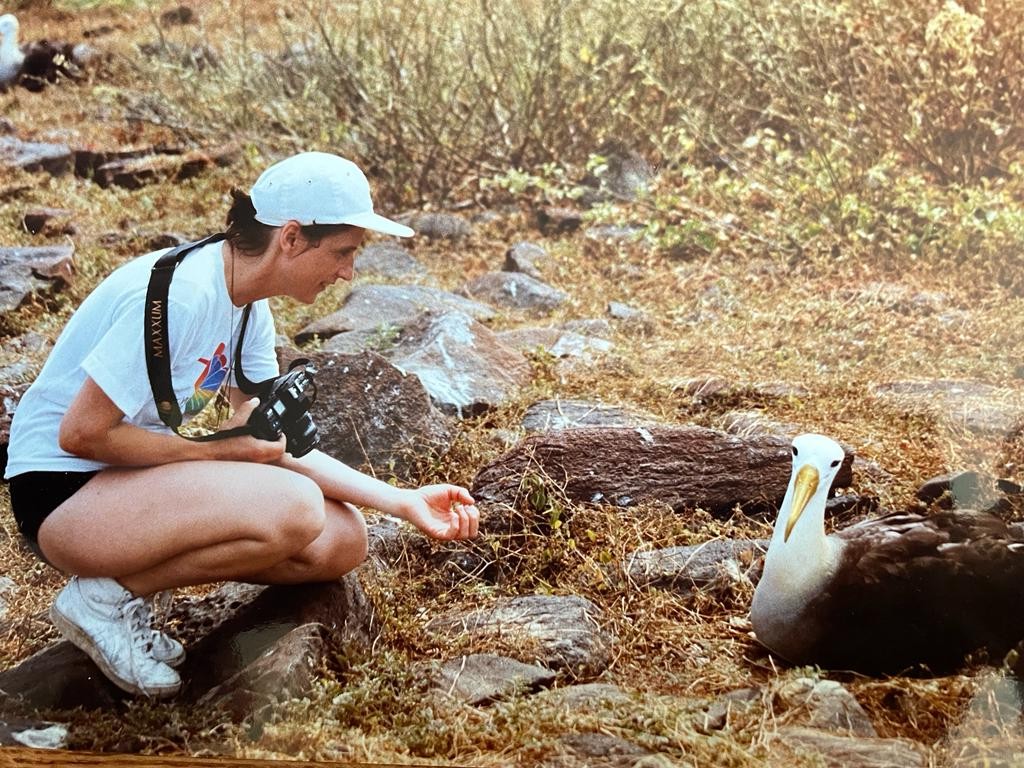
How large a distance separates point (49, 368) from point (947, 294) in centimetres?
168

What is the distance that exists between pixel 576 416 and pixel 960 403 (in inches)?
28.9

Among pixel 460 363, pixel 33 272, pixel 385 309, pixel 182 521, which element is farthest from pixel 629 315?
pixel 33 272

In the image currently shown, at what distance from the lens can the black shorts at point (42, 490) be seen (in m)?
2.32

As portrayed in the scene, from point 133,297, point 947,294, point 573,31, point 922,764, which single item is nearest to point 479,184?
point 573,31

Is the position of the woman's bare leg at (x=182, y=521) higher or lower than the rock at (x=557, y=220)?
lower

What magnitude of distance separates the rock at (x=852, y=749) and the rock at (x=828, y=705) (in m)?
0.02

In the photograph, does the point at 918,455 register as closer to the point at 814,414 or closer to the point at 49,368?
the point at 814,414

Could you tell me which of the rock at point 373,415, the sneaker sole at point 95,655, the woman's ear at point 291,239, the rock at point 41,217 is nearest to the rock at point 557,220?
the rock at point 373,415

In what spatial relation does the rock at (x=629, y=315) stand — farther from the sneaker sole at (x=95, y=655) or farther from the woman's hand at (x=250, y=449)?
the sneaker sole at (x=95, y=655)

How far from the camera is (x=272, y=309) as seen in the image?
256 cm

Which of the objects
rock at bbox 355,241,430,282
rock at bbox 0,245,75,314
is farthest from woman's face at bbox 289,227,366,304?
rock at bbox 0,245,75,314

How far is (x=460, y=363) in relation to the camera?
2.64 m

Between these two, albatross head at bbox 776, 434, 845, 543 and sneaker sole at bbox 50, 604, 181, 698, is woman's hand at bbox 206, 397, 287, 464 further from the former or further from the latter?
albatross head at bbox 776, 434, 845, 543

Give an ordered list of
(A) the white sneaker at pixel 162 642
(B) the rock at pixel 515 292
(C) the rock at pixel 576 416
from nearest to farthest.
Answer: (A) the white sneaker at pixel 162 642
(C) the rock at pixel 576 416
(B) the rock at pixel 515 292
